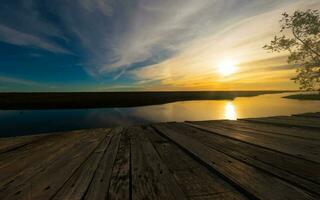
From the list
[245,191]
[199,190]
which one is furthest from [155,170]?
[245,191]

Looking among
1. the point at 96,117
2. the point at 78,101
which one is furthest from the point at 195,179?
the point at 78,101

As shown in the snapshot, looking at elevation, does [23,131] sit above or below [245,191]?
below

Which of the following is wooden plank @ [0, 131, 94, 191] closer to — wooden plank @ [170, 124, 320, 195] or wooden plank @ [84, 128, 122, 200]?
wooden plank @ [84, 128, 122, 200]

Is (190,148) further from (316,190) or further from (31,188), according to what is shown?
(31,188)

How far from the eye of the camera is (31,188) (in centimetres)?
186

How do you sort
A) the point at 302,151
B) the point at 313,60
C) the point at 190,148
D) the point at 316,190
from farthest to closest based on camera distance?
the point at 313,60, the point at 190,148, the point at 302,151, the point at 316,190

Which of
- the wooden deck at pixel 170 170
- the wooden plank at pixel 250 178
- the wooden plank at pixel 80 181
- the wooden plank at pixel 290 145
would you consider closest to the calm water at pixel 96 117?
the wooden deck at pixel 170 170

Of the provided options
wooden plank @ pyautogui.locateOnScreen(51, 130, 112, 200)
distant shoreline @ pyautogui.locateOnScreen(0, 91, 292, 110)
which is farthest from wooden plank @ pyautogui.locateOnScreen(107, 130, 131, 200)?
distant shoreline @ pyautogui.locateOnScreen(0, 91, 292, 110)

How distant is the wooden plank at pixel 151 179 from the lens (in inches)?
63.9

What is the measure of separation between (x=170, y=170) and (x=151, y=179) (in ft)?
1.02

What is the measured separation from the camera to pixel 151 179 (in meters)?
1.92

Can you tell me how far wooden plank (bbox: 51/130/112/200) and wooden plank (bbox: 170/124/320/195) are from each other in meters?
1.95

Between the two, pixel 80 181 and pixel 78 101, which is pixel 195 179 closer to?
pixel 80 181

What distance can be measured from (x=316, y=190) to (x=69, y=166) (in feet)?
9.26
